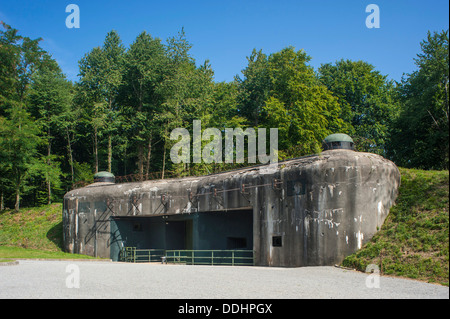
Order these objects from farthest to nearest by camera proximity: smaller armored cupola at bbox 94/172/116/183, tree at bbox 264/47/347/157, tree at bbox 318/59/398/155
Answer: tree at bbox 318/59/398/155, tree at bbox 264/47/347/157, smaller armored cupola at bbox 94/172/116/183

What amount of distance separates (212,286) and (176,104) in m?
29.0

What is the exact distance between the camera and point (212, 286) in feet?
42.9

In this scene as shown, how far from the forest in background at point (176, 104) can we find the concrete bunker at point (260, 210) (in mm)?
5974

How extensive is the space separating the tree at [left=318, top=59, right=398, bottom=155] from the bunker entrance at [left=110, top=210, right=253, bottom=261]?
57.0 ft

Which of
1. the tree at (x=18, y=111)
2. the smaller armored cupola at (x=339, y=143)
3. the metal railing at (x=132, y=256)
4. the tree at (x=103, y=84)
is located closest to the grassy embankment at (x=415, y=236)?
the smaller armored cupola at (x=339, y=143)

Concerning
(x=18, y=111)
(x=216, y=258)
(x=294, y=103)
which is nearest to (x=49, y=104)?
(x=18, y=111)

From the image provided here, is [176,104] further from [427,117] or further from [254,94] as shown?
[427,117]

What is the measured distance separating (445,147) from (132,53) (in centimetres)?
2747

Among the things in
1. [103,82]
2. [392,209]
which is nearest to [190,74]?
[103,82]

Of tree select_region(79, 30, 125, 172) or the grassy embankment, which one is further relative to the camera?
tree select_region(79, 30, 125, 172)

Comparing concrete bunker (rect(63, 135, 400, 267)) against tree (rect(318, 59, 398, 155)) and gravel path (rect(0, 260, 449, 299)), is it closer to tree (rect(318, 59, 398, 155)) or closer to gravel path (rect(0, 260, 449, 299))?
gravel path (rect(0, 260, 449, 299))

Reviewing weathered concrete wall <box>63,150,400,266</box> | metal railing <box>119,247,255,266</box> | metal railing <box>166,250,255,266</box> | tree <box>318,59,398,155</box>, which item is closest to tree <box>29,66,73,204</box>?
metal railing <box>119,247,255,266</box>

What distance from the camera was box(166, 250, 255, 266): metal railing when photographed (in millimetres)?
22945

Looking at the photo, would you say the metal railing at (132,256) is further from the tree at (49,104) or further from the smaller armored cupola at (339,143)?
the tree at (49,104)
